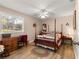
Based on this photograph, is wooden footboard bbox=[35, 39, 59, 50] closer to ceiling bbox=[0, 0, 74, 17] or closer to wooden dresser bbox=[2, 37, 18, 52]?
wooden dresser bbox=[2, 37, 18, 52]

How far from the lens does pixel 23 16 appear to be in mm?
5430

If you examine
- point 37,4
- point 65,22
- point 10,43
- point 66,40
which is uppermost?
point 37,4

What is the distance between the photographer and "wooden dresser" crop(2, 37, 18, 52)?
143 inches

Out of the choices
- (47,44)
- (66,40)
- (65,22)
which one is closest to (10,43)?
(47,44)

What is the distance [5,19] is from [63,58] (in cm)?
358

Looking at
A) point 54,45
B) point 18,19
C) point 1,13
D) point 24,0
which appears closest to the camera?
point 24,0

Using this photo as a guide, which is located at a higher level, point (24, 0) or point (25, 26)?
point (24, 0)

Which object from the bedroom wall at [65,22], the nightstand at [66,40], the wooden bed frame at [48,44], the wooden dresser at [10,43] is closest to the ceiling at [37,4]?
the wooden dresser at [10,43]

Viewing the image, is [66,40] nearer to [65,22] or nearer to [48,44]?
[65,22]

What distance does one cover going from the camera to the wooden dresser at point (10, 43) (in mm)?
3629

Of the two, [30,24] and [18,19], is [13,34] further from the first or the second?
[30,24]

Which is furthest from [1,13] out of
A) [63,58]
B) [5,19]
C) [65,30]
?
[65,30]

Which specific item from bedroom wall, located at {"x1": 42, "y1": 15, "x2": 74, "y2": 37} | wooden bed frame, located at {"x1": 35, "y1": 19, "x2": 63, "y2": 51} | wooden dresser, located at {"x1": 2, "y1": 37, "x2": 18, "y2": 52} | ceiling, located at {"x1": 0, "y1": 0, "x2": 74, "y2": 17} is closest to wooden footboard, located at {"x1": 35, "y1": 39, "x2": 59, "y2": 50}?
wooden bed frame, located at {"x1": 35, "y1": 19, "x2": 63, "y2": 51}

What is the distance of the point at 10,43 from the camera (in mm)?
3953
